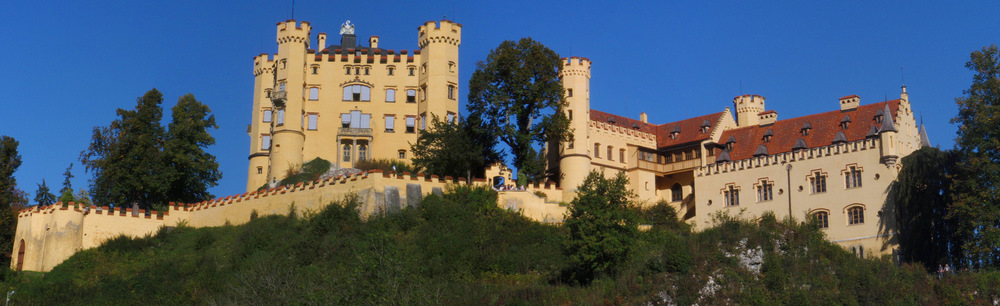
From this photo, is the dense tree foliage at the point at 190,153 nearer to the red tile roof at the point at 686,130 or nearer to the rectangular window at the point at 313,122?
the rectangular window at the point at 313,122

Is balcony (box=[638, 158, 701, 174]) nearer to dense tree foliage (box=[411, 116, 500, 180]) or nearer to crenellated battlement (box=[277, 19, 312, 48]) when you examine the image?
dense tree foliage (box=[411, 116, 500, 180])

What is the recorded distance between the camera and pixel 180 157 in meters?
70.1

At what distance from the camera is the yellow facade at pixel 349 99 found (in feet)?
261

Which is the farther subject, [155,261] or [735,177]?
[735,177]

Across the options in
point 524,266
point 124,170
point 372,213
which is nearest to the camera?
point 524,266

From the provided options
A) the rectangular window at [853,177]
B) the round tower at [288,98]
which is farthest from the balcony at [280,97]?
the rectangular window at [853,177]

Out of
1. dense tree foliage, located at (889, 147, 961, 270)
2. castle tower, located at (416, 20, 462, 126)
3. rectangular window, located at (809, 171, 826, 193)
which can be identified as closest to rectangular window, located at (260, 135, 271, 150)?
castle tower, located at (416, 20, 462, 126)

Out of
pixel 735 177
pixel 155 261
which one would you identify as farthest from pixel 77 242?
pixel 735 177

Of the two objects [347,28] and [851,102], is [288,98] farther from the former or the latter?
[851,102]

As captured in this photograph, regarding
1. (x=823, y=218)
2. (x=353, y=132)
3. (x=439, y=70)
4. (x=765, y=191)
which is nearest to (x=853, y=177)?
(x=823, y=218)

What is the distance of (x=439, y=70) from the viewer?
265ft

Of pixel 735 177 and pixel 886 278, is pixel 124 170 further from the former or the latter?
pixel 886 278

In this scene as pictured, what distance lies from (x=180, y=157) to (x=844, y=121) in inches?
1439

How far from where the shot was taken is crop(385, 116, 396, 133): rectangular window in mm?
80438
